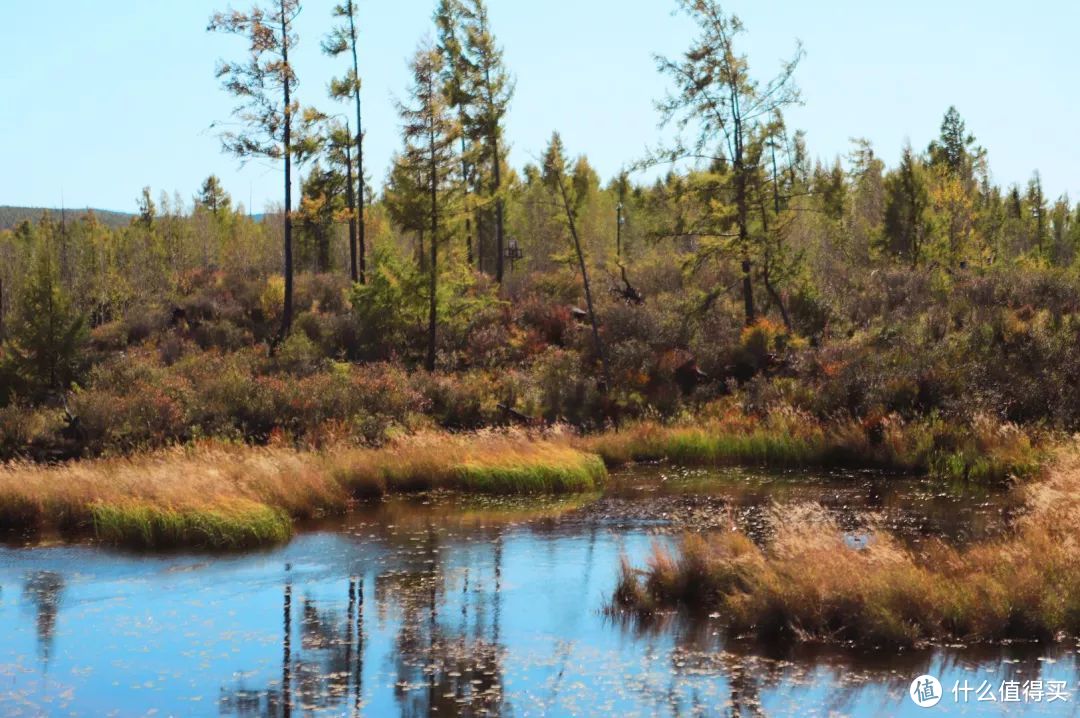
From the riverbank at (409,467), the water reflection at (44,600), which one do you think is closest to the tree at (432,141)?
the riverbank at (409,467)

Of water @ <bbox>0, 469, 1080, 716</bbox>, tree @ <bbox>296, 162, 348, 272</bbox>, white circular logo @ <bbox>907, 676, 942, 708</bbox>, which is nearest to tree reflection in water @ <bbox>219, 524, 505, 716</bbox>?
water @ <bbox>0, 469, 1080, 716</bbox>

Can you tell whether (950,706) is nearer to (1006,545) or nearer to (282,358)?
(1006,545)

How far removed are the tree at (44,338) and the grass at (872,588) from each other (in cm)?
2684

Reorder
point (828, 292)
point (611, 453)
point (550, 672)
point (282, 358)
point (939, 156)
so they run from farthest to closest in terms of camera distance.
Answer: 1. point (939, 156)
2. point (828, 292)
3. point (282, 358)
4. point (611, 453)
5. point (550, 672)

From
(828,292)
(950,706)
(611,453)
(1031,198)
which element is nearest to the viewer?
(950,706)

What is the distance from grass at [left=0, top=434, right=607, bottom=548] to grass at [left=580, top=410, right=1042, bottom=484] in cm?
252

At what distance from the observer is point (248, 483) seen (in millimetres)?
20391

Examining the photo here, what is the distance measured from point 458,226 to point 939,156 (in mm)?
36780

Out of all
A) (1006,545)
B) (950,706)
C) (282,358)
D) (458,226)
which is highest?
(458,226)

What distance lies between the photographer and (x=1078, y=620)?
1173 cm

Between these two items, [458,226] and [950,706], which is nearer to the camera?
[950,706]

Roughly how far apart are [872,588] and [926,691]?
186 cm

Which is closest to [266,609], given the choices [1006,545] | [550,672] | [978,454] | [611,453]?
[550,672]

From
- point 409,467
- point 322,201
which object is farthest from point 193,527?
point 322,201
